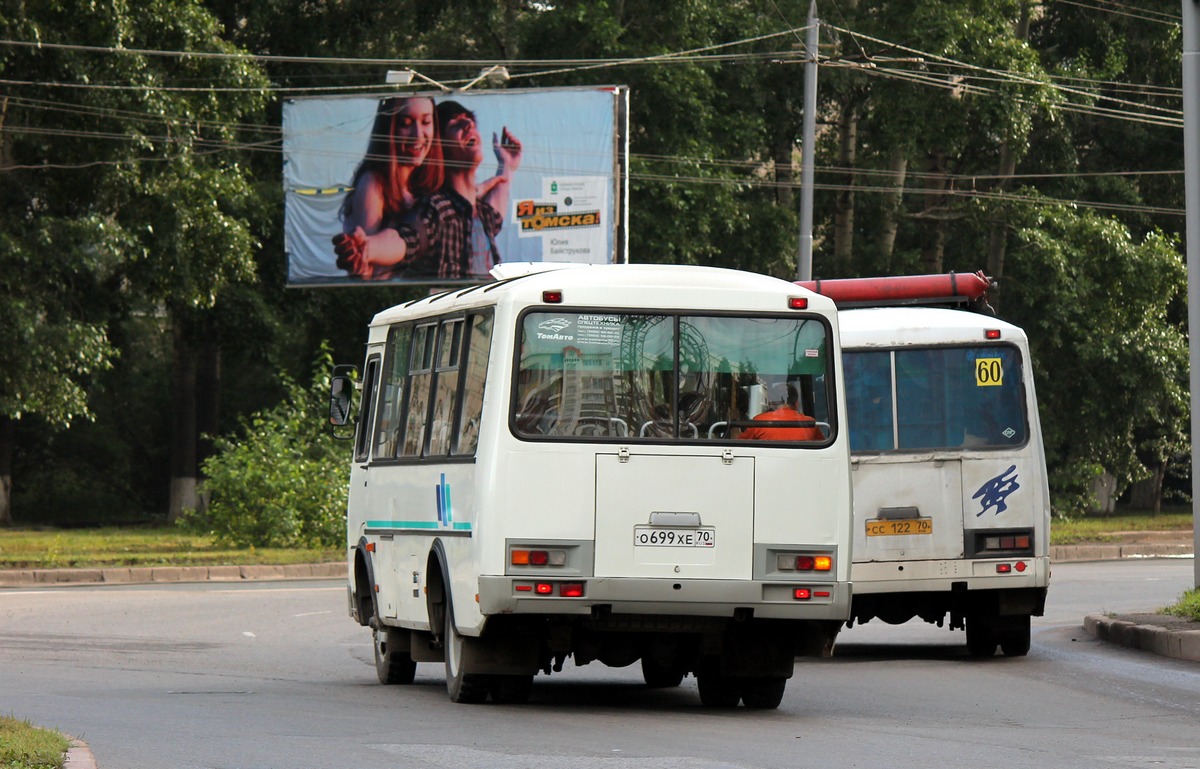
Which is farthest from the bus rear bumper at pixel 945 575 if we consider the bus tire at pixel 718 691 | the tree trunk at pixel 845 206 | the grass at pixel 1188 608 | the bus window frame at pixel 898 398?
the tree trunk at pixel 845 206

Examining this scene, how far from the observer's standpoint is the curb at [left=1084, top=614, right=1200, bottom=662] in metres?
15.9

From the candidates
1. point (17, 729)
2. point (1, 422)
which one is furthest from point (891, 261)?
point (17, 729)

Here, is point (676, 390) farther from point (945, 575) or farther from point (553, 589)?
point (945, 575)

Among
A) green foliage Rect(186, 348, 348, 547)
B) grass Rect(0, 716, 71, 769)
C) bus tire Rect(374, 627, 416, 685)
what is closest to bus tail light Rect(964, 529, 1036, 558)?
bus tire Rect(374, 627, 416, 685)

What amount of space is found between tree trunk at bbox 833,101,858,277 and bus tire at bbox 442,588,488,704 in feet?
118

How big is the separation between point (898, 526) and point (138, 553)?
55.2 ft

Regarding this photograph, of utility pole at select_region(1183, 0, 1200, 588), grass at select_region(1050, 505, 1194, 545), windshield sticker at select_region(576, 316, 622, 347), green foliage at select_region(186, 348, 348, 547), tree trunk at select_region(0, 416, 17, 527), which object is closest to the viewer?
windshield sticker at select_region(576, 316, 622, 347)

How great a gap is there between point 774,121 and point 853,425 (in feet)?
108

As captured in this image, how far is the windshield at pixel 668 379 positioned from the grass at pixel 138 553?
1666cm

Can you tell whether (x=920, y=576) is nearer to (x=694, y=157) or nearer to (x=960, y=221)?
(x=694, y=157)

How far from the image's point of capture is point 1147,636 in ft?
55.0

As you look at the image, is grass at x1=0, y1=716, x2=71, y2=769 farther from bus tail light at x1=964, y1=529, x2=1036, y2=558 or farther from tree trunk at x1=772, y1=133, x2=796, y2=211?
tree trunk at x1=772, y1=133, x2=796, y2=211

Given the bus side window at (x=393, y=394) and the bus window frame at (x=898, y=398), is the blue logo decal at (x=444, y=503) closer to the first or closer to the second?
the bus side window at (x=393, y=394)

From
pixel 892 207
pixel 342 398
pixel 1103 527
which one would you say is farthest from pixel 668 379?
pixel 892 207
